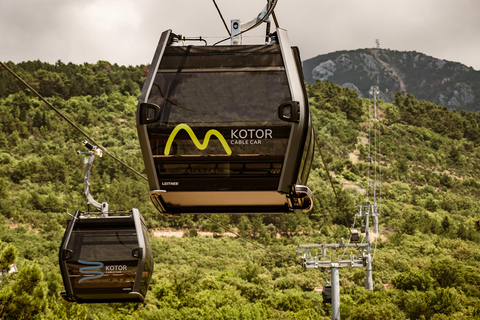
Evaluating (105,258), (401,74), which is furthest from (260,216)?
(401,74)

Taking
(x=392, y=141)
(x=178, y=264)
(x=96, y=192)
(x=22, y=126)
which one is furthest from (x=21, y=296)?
(x=392, y=141)

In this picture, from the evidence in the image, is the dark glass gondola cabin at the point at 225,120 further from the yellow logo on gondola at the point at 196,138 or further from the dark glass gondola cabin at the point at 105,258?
the dark glass gondola cabin at the point at 105,258

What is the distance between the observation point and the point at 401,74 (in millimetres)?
176875

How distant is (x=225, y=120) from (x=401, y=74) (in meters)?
178

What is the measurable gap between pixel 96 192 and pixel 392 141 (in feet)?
135

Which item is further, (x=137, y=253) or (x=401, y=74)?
(x=401, y=74)

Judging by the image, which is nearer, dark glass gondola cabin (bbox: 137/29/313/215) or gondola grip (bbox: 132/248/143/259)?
dark glass gondola cabin (bbox: 137/29/313/215)

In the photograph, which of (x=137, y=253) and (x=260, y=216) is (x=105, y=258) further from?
(x=260, y=216)

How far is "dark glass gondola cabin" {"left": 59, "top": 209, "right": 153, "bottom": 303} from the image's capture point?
27.7 ft

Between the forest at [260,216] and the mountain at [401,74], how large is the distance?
57.1 metres

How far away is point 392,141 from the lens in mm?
84750

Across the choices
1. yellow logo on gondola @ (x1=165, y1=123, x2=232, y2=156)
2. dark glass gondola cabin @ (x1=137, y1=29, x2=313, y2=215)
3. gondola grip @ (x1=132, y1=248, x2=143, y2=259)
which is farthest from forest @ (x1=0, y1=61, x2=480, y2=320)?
yellow logo on gondola @ (x1=165, y1=123, x2=232, y2=156)

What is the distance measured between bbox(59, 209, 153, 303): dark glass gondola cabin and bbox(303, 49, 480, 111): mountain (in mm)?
148348

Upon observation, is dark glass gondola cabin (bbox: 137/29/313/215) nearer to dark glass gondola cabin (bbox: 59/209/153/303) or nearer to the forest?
dark glass gondola cabin (bbox: 59/209/153/303)
